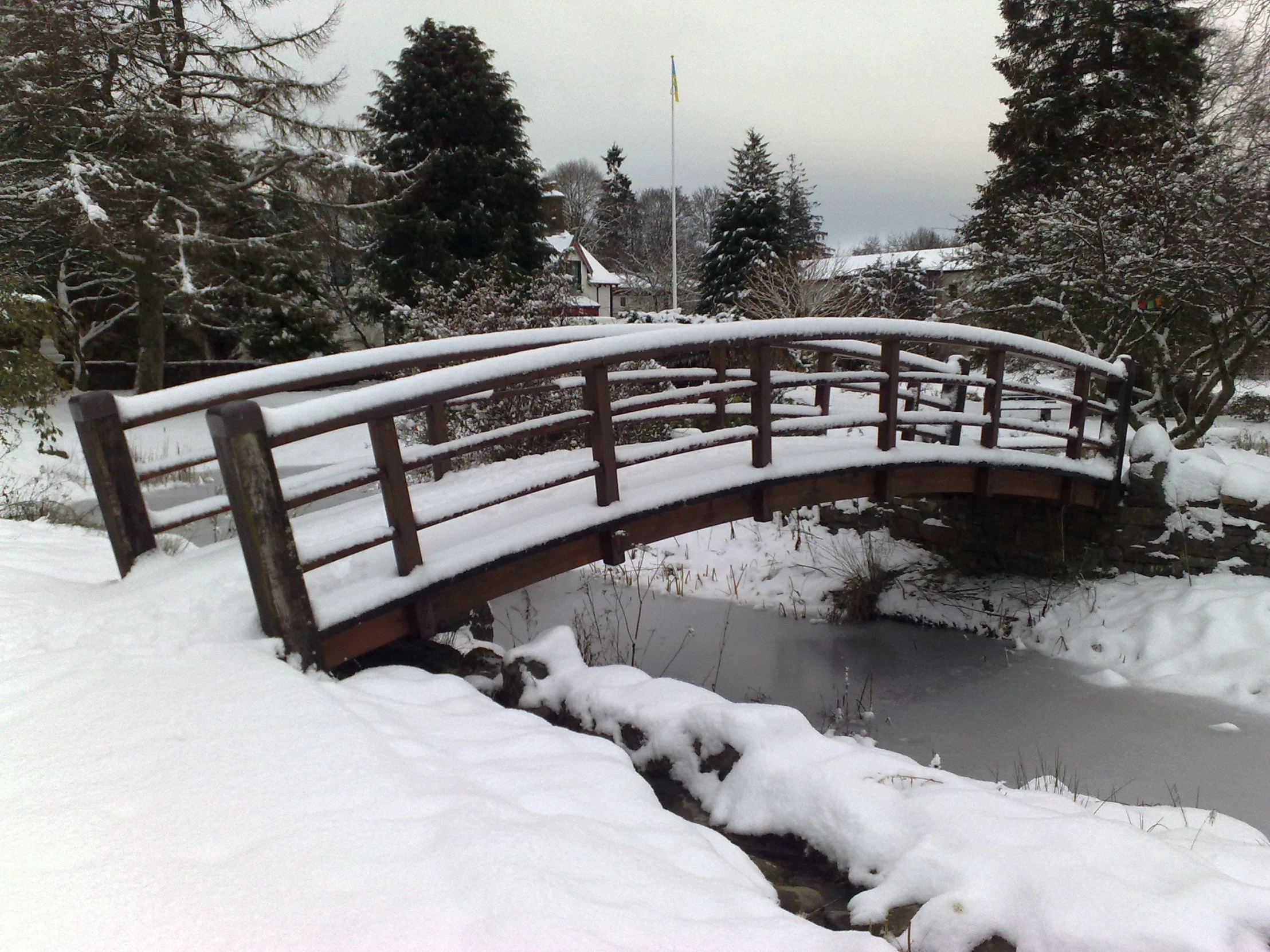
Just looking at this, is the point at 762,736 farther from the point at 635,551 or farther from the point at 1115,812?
the point at 635,551

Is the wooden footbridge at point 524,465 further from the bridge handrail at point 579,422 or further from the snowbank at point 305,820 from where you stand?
the snowbank at point 305,820

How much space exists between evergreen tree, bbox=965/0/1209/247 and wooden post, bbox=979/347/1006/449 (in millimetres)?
9405

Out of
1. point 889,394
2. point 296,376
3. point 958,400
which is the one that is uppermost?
point 296,376

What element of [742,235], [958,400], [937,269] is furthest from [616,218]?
[958,400]

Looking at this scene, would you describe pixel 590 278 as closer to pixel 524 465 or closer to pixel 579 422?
pixel 524 465

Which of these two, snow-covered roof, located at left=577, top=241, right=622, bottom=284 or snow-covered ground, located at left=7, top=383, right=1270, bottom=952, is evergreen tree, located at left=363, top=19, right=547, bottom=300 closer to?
snow-covered roof, located at left=577, top=241, right=622, bottom=284

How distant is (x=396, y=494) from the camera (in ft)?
11.1

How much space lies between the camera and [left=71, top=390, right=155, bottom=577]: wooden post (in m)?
3.52

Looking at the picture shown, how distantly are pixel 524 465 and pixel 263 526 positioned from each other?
2187 millimetres

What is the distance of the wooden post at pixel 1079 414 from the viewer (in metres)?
6.63

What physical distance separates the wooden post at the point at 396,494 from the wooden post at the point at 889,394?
358 cm

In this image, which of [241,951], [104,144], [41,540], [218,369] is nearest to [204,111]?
[104,144]

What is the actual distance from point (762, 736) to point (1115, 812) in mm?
1910

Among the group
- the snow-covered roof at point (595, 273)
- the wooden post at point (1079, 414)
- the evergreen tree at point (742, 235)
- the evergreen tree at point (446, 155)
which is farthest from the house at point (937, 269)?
the snow-covered roof at point (595, 273)
